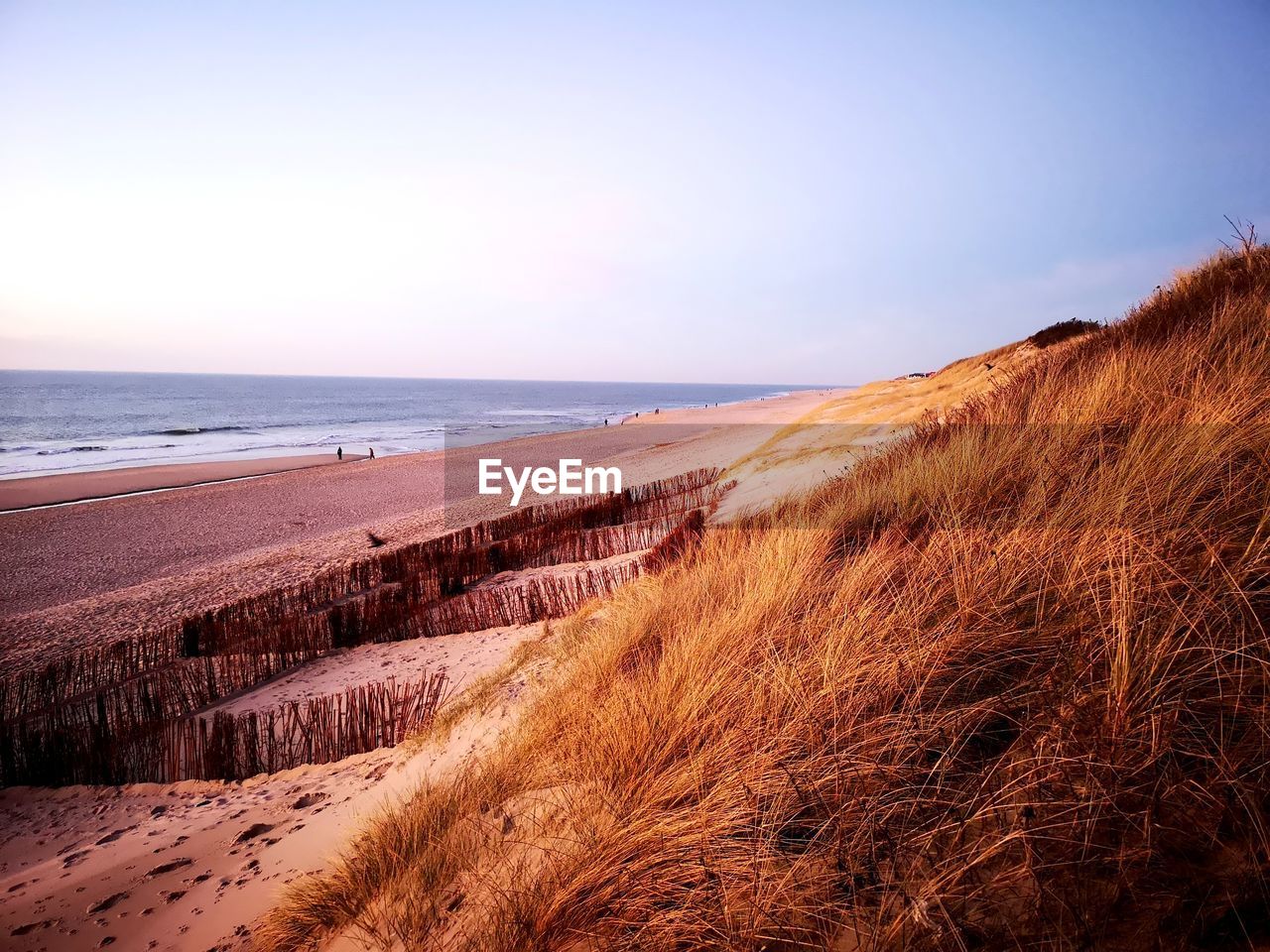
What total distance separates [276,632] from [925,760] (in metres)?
6.88

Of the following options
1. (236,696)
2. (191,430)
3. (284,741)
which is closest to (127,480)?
(236,696)

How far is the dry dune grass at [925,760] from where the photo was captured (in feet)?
4.23

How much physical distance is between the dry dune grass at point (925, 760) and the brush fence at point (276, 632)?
274cm

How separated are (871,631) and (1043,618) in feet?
2.03

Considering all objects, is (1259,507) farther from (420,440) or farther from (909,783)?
(420,440)

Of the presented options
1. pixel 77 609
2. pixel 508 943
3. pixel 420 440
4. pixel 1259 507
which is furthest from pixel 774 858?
pixel 420 440

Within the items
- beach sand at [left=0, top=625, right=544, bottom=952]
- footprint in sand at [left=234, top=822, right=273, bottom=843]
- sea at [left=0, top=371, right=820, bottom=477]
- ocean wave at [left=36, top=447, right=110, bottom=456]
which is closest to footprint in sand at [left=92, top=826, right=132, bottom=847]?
beach sand at [left=0, top=625, right=544, bottom=952]

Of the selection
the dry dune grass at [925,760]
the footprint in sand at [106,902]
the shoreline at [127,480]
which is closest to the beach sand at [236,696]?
the footprint in sand at [106,902]

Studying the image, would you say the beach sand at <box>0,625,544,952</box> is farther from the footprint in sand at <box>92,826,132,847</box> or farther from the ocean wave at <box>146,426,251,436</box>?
the ocean wave at <box>146,426,251,436</box>

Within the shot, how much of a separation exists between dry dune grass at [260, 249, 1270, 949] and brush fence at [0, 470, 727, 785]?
274 centimetres

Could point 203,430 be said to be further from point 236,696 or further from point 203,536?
point 236,696

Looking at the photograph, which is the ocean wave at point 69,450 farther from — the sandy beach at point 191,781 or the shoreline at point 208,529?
the sandy beach at point 191,781

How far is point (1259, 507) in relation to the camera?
2248mm

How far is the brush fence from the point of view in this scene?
13.6ft
